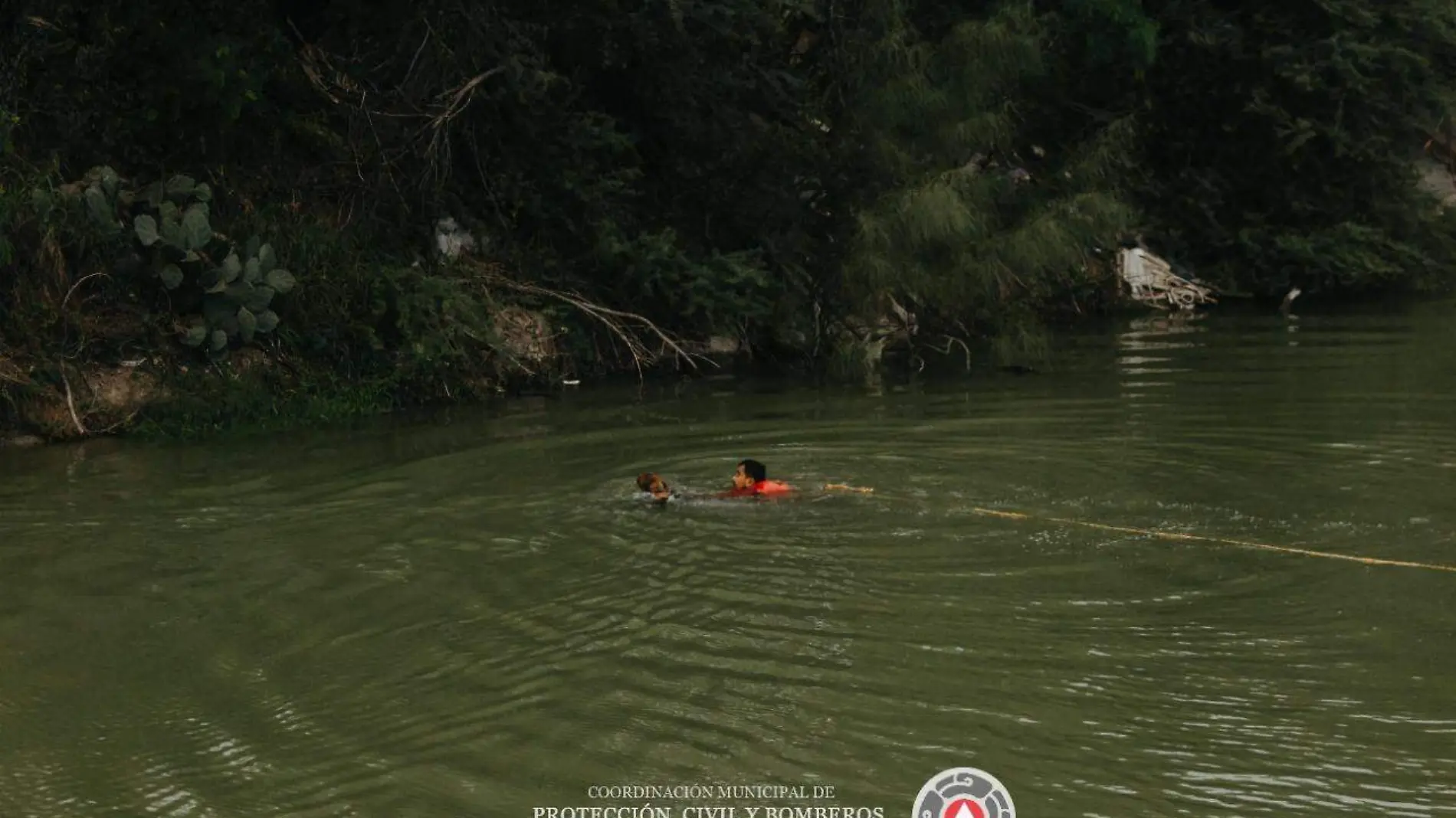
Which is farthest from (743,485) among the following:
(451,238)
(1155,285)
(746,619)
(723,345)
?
(1155,285)

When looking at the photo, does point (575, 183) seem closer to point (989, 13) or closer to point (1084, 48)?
point (989, 13)

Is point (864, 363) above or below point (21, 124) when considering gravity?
below

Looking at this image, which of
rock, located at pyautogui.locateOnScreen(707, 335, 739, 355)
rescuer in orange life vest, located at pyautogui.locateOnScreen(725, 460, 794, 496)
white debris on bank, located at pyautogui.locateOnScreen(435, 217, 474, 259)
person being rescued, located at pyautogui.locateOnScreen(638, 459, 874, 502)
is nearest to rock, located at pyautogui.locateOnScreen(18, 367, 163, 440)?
white debris on bank, located at pyautogui.locateOnScreen(435, 217, 474, 259)

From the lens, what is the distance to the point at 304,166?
20.8 meters

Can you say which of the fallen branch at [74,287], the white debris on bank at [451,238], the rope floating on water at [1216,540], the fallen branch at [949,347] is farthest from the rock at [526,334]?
the rope floating on water at [1216,540]

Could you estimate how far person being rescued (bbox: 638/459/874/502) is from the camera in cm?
1275

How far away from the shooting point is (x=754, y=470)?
1279 cm

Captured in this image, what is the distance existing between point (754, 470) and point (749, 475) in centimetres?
6

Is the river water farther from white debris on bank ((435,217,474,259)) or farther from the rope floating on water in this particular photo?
white debris on bank ((435,217,474,259))

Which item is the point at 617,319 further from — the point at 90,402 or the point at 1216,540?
the point at 1216,540

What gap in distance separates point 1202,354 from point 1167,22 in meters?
10.4

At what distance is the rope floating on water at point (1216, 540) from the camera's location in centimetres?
1061

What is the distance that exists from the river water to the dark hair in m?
0.19

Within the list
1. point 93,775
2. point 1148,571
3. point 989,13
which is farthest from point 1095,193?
point 93,775
